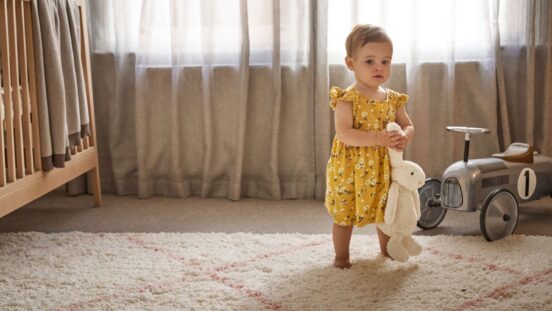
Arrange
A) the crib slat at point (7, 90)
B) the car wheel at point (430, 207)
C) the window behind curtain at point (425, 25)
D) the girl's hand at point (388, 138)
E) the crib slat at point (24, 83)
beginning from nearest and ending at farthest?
the girl's hand at point (388, 138) < the crib slat at point (7, 90) < the crib slat at point (24, 83) < the car wheel at point (430, 207) < the window behind curtain at point (425, 25)

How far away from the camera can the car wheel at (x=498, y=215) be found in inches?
83.8

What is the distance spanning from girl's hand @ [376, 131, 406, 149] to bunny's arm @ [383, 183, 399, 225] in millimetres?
126

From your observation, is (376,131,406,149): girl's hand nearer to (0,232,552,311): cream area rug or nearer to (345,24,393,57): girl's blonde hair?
(345,24,393,57): girl's blonde hair

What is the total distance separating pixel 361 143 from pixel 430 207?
0.60m

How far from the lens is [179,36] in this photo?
280 centimetres

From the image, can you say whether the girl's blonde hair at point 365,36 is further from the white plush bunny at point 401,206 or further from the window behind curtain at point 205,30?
the window behind curtain at point 205,30

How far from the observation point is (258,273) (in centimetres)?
188

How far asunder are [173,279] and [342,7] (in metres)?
1.47

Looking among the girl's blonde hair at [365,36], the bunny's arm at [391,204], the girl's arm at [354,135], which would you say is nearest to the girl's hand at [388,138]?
the girl's arm at [354,135]

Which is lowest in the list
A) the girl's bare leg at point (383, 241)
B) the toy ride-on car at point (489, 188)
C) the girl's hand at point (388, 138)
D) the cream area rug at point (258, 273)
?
the cream area rug at point (258, 273)

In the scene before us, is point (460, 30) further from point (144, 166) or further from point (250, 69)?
point (144, 166)

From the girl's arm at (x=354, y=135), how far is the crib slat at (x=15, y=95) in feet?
3.25

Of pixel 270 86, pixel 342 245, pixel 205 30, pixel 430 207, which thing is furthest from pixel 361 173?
pixel 205 30

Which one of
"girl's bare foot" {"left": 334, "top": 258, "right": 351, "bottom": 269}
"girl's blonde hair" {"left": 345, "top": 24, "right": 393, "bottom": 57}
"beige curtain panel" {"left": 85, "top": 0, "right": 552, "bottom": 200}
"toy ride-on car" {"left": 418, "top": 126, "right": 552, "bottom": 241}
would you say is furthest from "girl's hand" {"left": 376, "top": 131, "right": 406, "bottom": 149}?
"beige curtain panel" {"left": 85, "top": 0, "right": 552, "bottom": 200}
